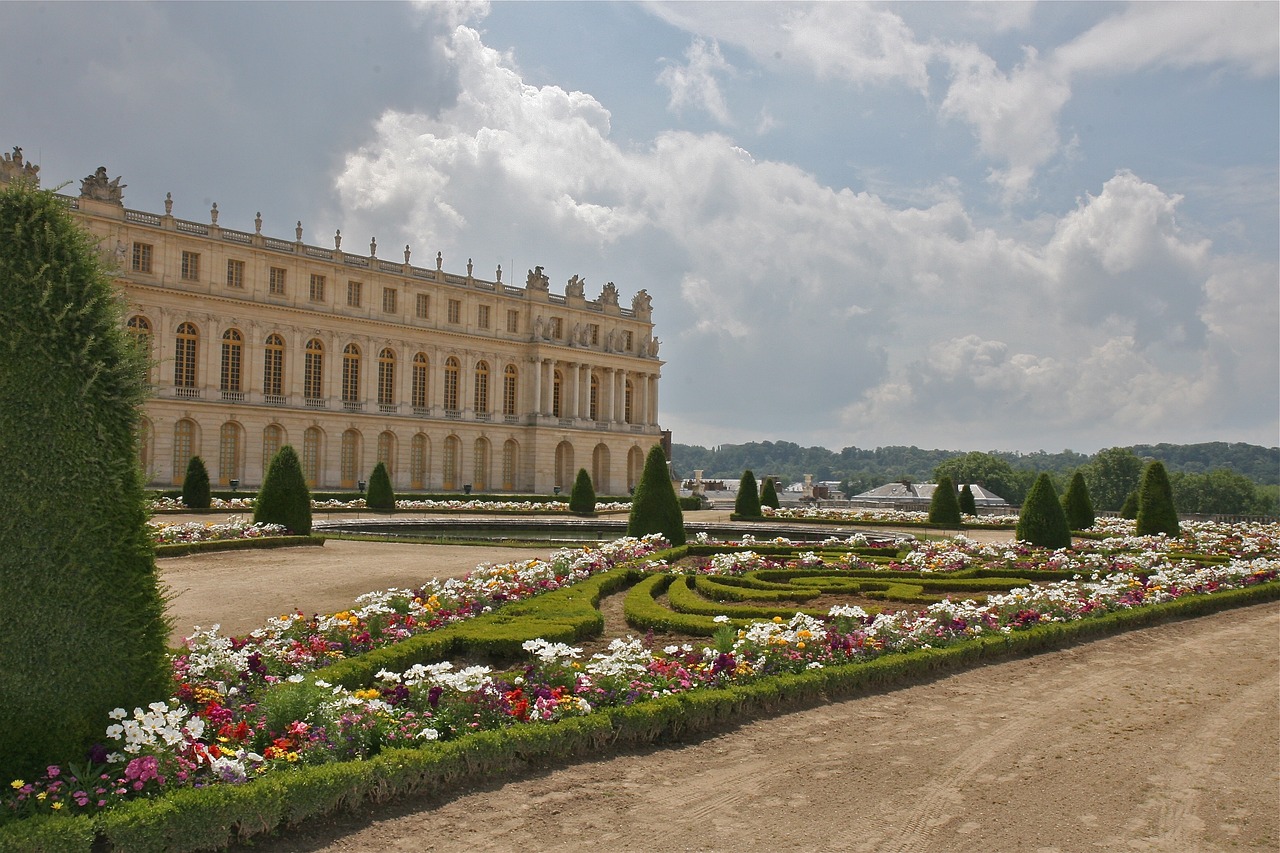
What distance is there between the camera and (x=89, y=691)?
5633 millimetres

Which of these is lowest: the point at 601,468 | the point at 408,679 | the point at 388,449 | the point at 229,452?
the point at 408,679

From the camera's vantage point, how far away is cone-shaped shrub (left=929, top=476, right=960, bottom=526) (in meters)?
32.5

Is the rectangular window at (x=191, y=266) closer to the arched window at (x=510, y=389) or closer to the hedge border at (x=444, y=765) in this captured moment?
the arched window at (x=510, y=389)

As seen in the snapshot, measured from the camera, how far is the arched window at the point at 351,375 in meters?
53.1

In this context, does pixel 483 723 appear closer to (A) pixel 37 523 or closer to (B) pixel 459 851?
(B) pixel 459 851

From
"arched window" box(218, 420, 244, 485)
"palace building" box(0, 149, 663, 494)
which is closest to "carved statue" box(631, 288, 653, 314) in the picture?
"palace building" box(0, 149, 663, 494)

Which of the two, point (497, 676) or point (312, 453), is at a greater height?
point (312, 453)

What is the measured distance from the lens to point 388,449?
54.4 metres

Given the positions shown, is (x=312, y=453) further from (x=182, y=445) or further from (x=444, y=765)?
(x=444, y=765)

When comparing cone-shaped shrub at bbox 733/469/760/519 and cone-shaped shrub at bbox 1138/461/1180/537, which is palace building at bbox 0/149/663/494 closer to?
cone-shaped shrub at bbox 733/469/760/519

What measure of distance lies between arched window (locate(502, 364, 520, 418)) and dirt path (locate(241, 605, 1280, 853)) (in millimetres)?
52483

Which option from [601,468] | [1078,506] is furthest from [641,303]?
[1078,506]

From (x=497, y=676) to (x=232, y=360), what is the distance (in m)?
45.1

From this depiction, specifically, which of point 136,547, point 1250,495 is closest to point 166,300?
point 136,547
